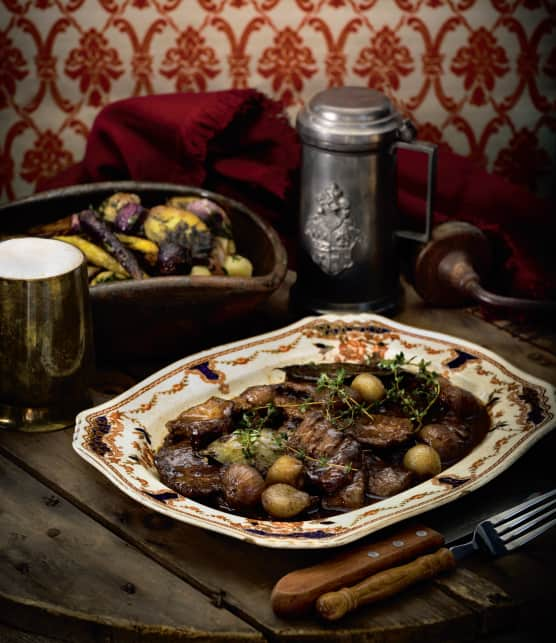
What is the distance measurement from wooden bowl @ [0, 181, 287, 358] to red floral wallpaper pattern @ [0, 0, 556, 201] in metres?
0.81

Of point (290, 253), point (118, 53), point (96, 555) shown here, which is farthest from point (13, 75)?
point (96, 555)

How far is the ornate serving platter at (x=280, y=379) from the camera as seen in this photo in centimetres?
126

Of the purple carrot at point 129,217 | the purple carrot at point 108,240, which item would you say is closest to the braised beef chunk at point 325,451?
the purple carrot at point 108,240

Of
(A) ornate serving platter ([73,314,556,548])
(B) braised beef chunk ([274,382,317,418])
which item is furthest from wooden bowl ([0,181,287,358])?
(B) braised beef chunk ([274,382,317,418])

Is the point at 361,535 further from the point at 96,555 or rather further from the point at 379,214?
the point at 379,214

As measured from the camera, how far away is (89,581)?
124cm

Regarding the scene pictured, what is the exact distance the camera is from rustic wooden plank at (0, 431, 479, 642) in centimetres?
116

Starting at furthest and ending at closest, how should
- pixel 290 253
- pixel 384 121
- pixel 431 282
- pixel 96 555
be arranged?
1. pixel 290 253
2. pixel 431 282
3. pixel 384 121
4. pixel 96 555

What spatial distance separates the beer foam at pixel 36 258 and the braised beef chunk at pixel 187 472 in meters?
0.31

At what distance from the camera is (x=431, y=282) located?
78.7 inches

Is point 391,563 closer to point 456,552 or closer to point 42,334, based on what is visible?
point 456,552

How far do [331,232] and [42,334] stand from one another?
0.61 meters

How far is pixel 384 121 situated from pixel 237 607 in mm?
968

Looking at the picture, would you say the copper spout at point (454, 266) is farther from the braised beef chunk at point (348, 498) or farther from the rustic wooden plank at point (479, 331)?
the braised beef chunk at point (348, 498)
